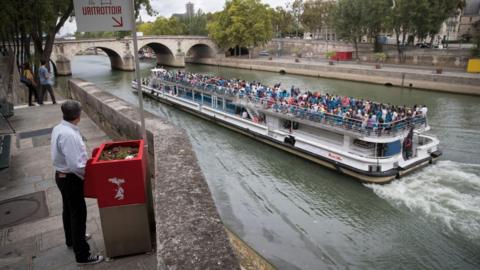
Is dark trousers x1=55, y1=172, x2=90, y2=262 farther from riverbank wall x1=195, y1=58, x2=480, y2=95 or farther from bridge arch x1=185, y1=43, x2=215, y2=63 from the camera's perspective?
bridge arch x1=185, y1=43, x2=215, y2=63

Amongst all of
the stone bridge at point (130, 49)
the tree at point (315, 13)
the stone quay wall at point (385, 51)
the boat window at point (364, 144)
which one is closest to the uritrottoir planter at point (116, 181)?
the boat window at point (364, 144)

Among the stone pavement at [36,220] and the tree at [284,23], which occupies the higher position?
the tree at [284,23]

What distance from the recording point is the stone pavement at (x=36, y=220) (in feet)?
13.4

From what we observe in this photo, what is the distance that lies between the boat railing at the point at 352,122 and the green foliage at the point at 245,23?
1760 inches

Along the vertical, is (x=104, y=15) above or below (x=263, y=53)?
below

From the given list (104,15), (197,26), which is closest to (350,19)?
(104,15)

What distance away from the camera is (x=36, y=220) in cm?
516

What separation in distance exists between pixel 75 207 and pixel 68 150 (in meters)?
0.66

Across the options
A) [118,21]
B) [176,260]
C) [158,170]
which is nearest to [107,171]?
[158,170]

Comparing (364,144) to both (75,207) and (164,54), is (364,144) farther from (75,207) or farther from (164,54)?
(164,54)

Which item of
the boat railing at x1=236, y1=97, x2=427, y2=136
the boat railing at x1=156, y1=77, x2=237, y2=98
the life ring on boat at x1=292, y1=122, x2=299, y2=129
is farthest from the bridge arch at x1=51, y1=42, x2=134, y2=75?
the life ring on boat at x1=292, y1=122, x2=299, y2=129

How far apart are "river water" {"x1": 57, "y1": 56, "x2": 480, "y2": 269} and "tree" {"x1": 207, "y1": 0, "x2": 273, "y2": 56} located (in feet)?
145

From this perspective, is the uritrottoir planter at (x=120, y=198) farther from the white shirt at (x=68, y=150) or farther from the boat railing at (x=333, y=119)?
the boat railing at (x=333, y=119)

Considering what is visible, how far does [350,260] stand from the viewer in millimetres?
9859
